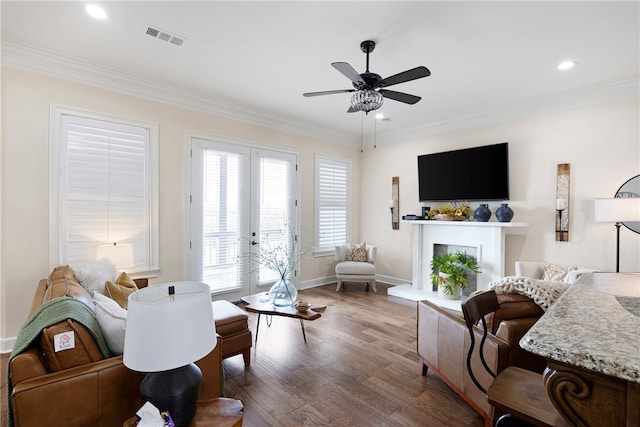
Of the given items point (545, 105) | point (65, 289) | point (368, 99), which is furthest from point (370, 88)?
point (545, 105)

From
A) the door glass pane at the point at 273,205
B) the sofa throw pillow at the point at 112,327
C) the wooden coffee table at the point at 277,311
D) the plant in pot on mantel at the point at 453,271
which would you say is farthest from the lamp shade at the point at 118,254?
the plant in pot on mantel at the point at 453,271

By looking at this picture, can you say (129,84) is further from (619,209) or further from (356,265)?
(619,209)

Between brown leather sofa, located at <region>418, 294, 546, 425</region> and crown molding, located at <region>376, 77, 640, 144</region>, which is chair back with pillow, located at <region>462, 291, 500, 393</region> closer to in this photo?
brown leather sofa, located at <region>418, 294, 546, 425</region>

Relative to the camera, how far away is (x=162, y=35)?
9.11 feet

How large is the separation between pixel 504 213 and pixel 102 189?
516 cm

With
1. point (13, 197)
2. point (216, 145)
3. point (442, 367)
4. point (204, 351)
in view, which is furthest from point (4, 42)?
point (442, 367)

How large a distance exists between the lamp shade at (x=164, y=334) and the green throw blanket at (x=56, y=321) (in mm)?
490

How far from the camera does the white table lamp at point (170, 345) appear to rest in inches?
47.0

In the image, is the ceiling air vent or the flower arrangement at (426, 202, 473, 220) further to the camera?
the flower arrangement at (426, 202, 473, 220)

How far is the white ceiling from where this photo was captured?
2.43 meters

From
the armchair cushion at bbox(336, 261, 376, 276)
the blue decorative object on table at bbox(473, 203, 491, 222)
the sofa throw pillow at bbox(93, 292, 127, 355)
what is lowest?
the armchair cushion at bbox(336, 261, 376, 276)

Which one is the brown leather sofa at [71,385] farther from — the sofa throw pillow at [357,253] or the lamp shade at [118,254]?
the sofa throw pillow at [357,253]

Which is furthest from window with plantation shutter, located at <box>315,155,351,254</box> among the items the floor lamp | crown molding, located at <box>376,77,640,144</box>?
the floor lamp

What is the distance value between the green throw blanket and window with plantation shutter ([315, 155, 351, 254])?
14.1 feet
